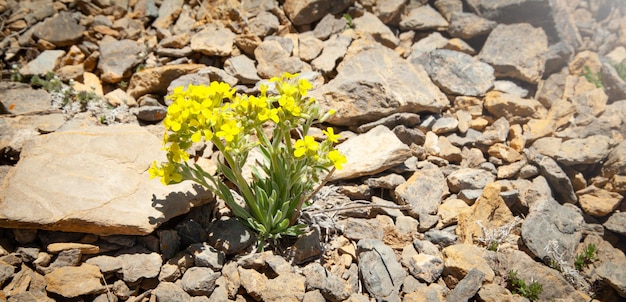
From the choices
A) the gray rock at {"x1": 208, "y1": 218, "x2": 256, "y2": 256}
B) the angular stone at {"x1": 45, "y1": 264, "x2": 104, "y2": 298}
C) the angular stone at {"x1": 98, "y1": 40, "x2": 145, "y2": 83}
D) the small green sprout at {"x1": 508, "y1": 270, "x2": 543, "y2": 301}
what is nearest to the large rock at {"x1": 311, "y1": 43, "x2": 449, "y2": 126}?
the gray rock at {"x1": 208, "y1": 218, "x2": 256, "y2": 256}

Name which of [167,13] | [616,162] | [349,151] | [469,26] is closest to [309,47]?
[349,151]

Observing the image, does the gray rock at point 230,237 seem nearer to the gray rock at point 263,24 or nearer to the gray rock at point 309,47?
the gray rock at point 309,47

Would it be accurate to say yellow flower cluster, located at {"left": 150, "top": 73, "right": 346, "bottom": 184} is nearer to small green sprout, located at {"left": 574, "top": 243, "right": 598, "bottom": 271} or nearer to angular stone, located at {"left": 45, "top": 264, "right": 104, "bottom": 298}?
angular stone, located at {"left": 45, "top": 264, "right": 104, "bottom": 298}

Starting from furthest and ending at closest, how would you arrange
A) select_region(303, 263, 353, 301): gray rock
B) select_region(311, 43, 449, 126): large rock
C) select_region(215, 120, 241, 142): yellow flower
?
1. select_region(311, 43, 449, 126): large rock
2. select_region(303, 263, 353, 301): gray rock
3. select_region(215, 120, 241, 142): yellow flower

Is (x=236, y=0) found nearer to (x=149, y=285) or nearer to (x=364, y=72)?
(x=364, y=72)

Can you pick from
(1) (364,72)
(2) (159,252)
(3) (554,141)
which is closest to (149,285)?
(2) (159,252)

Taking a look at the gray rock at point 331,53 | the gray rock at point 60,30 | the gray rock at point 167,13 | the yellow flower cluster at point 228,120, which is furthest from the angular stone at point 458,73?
the gray rock at point 60,30
